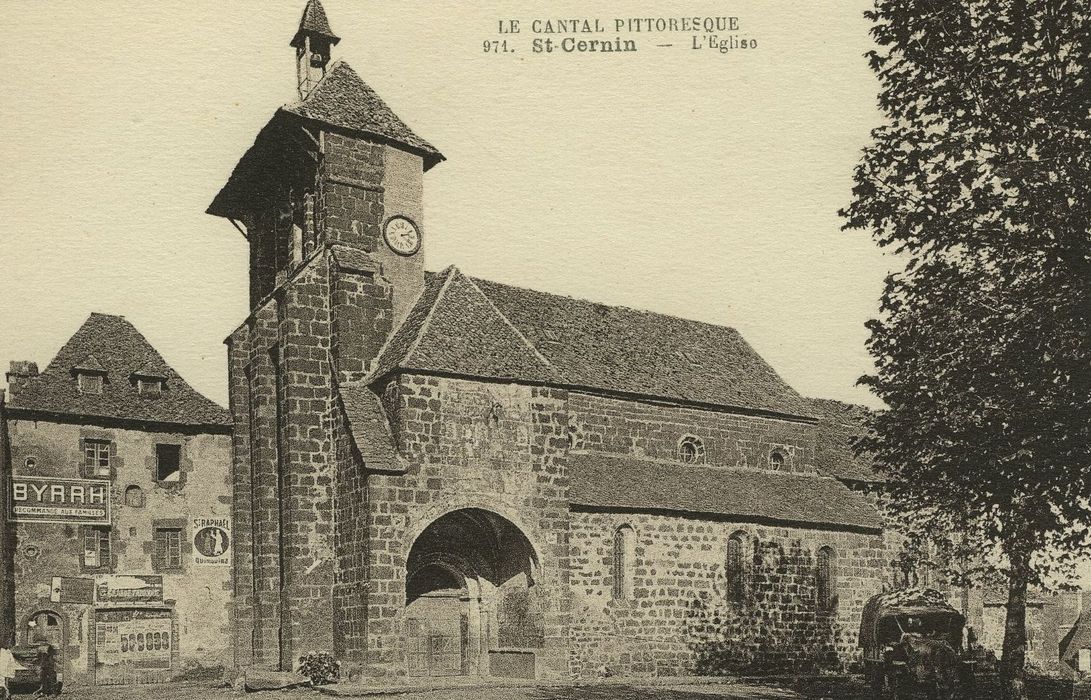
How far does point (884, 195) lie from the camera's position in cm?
1767

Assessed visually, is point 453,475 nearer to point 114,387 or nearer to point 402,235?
point 402,235

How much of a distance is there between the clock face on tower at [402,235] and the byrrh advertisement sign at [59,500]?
11.3m

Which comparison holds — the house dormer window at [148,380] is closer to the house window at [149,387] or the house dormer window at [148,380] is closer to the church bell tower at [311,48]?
the house window at [149,387]

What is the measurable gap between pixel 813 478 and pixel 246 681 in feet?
62.0

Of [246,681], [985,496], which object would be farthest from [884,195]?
[246,681]

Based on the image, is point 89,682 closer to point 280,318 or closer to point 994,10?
point 280,318

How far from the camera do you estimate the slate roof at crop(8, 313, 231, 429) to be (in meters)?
33.4

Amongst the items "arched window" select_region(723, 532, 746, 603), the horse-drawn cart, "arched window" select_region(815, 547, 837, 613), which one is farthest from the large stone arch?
"arched window" select_region(815, 547, 837, 613)

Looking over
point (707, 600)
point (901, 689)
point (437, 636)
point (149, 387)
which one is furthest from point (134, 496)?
point (901, 689)

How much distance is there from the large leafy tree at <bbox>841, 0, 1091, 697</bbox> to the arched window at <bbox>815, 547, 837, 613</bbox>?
1608 centimetres

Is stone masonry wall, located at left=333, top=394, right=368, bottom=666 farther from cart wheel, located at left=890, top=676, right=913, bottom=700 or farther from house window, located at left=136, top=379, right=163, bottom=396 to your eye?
cart wheel, located at left=890, top=676, right=913, bottom=700

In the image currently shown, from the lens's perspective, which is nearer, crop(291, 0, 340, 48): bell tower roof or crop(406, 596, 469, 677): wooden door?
crop(406, 596, 469, 677): wooden door

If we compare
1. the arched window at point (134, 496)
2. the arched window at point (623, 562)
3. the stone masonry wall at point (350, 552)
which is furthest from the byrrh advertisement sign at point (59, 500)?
the arched window at point (623, 562)

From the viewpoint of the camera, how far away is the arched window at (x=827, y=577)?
111ft
